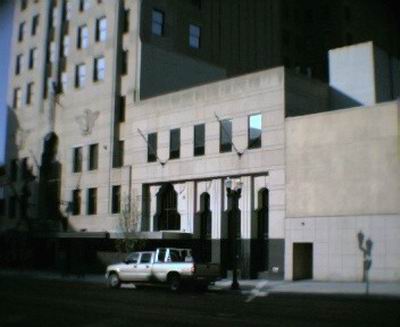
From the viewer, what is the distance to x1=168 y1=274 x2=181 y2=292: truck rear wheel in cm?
2670

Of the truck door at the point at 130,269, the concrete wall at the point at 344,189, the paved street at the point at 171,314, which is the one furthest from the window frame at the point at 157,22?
the paved street at the point at 171,314

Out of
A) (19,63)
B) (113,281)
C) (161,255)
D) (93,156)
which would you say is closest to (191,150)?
(93,156)

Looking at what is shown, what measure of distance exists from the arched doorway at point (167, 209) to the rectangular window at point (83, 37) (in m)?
17.0

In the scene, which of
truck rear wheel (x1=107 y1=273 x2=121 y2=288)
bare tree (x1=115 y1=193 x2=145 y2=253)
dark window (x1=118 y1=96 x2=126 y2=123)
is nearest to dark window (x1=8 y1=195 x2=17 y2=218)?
dark window (x1=118 y1=96 x2=126 y2=123)

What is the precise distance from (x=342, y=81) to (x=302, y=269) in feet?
46.9

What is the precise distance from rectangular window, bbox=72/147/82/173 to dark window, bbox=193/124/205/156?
13.6 metres

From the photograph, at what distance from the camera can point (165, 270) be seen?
89.8 feet

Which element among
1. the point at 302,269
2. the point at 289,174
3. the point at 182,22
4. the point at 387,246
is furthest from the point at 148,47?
the point at 387,246

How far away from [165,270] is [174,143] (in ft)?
52.2

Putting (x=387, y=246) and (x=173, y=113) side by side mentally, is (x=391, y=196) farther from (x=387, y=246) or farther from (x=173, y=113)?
(x=173, y=113)

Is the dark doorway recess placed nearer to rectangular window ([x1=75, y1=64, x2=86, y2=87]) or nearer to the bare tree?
the bare tree

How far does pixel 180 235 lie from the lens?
3878 cm

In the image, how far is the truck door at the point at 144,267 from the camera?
28.0 m

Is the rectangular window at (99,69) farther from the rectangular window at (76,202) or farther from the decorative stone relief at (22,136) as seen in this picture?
the decorative stone relief at (22,136)
